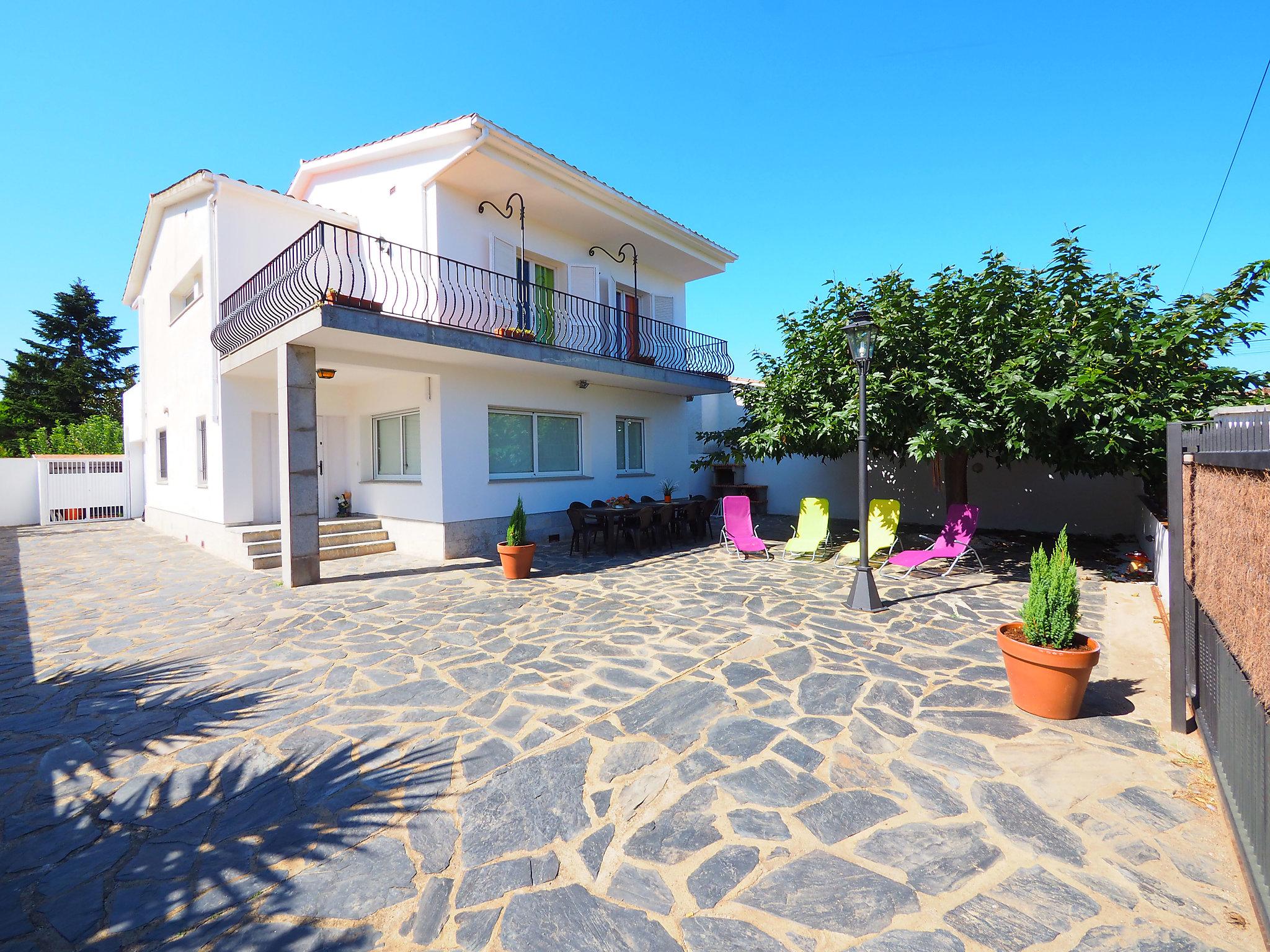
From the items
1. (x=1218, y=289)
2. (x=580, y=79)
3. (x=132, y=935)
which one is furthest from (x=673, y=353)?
(x=132, y=935)

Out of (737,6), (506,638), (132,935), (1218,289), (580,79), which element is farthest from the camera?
(580,79)

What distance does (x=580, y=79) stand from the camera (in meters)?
9.24

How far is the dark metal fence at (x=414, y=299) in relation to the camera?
Result: 7797 mm

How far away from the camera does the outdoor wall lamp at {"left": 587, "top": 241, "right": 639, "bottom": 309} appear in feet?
40.1

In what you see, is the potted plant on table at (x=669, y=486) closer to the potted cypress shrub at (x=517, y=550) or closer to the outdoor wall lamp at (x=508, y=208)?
the potted cypress shrub at (x=517, y=550)

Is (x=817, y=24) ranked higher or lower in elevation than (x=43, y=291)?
lower

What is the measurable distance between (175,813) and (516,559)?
16.7ft

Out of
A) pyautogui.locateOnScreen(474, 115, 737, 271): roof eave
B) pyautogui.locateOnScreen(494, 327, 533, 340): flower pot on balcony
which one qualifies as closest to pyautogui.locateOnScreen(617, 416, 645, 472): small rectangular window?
pyautogui.locateOnScreen(494, 327, 533, 340): flower pot on balcony

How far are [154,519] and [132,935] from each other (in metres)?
16.5

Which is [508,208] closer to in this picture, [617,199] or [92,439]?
[617,199]

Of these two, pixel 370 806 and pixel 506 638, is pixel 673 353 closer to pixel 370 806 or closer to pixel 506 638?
pixel 506 638

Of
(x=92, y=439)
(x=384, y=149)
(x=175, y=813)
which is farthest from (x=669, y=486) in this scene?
(x=92, y=439)

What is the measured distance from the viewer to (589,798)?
9.11 ft

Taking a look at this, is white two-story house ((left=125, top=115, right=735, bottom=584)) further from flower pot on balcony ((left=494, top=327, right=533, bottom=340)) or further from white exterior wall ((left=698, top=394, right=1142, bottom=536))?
white exterior wall ((left=698, top=394, right=1142, bottom=536))
